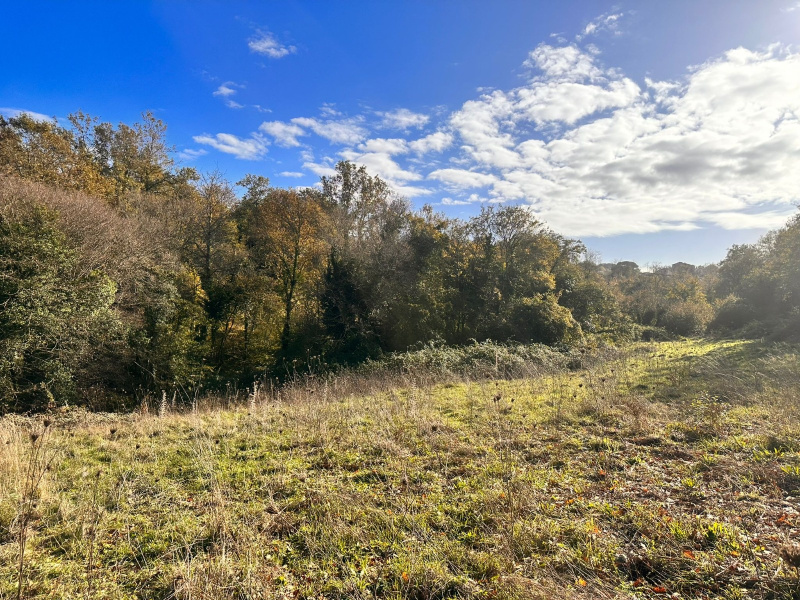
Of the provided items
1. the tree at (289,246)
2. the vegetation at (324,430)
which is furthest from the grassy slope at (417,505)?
the tree at (289,246)

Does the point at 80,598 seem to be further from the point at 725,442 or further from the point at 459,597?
the point at 725,442

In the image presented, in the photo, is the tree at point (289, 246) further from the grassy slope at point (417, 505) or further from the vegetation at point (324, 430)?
the grassy slope at point (417, 505)

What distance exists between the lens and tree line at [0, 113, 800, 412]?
11336 millimetres

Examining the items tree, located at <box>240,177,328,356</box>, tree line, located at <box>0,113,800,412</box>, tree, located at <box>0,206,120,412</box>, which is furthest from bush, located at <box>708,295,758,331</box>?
tree, located at <box>0,206,120,412</box>

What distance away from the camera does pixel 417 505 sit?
4.14 meters

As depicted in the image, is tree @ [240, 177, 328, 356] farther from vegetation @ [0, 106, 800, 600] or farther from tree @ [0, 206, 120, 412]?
tree @ [0, 206, 120, 412]

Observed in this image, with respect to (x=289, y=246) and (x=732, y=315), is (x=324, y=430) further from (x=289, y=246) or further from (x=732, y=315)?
(x=732, y=315)

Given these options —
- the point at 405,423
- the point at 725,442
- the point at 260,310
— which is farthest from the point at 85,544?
the point at 260,310

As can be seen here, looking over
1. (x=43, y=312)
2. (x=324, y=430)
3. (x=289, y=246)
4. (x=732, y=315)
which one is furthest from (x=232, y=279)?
(x=732, y=315)

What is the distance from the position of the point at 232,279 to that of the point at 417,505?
18.7m

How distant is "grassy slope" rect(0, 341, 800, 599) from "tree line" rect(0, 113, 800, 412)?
616cm

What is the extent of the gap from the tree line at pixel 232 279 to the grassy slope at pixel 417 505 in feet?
20.2

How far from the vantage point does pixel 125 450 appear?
6129mm

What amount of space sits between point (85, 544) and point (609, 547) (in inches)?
188
